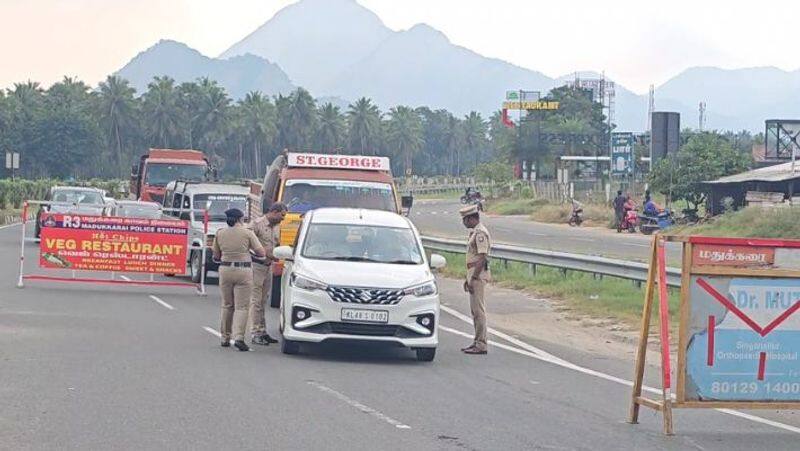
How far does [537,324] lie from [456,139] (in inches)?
6175

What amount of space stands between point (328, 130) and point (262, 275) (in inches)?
4583

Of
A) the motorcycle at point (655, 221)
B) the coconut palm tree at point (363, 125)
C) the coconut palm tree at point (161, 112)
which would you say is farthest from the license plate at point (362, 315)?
the coconut palm tree at point (363, 125)

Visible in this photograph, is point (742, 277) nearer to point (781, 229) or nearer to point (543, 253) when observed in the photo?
point (543, 253)

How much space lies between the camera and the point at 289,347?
13.8 metres

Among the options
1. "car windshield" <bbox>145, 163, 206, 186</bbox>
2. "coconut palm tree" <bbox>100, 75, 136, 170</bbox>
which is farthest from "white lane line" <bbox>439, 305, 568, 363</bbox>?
"coconut palm tree" <bbox>100, 75, 136, 170</bbox>

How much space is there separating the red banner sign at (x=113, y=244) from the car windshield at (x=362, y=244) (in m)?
8.27

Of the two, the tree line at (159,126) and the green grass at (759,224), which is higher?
the tree line at (159,126)

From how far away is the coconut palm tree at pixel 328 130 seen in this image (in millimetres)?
131125

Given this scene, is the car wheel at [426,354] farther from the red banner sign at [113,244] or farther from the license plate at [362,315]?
the red banner sign at [113,244]

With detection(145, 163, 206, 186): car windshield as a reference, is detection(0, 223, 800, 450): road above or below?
below

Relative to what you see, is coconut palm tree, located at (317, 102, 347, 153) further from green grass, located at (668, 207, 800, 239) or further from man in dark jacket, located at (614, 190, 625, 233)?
green grass, located at (668, 207, 800, 239)

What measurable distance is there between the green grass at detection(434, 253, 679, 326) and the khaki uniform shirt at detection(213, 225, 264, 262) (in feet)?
21.0

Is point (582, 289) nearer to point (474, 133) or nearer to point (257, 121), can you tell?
point (257, 121)

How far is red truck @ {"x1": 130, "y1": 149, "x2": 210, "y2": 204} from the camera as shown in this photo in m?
41.1
